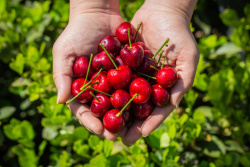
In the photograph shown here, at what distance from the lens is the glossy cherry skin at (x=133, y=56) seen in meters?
1.85

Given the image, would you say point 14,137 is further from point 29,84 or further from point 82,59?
point 82,59

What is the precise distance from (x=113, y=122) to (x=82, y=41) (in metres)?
0.70

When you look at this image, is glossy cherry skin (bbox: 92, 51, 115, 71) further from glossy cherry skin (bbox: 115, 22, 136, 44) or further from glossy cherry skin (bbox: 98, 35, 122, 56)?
glossy cherry skin (bbox: 115, 22, 136, 44)

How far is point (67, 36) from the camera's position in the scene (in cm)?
196

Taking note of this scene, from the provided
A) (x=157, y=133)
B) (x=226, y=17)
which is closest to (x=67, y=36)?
(x=157, y=133)

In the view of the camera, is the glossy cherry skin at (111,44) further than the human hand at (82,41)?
Yes

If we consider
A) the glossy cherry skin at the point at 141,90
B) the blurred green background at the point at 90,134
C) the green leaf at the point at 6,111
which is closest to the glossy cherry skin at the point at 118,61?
the glossy cherry skin at the point at 141,90

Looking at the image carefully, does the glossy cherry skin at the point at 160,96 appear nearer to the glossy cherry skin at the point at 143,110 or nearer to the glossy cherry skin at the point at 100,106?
the glossy cherry skin at the point at 143,110

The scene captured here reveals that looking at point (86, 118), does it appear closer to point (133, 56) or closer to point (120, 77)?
point (120, 77)

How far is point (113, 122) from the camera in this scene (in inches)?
65.3

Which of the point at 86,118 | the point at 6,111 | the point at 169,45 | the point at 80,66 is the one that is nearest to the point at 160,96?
the point at 169,45

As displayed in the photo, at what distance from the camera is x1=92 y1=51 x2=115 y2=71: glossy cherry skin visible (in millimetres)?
1919

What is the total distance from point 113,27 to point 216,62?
1.10 meters

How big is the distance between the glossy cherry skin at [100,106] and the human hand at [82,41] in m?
0.04
